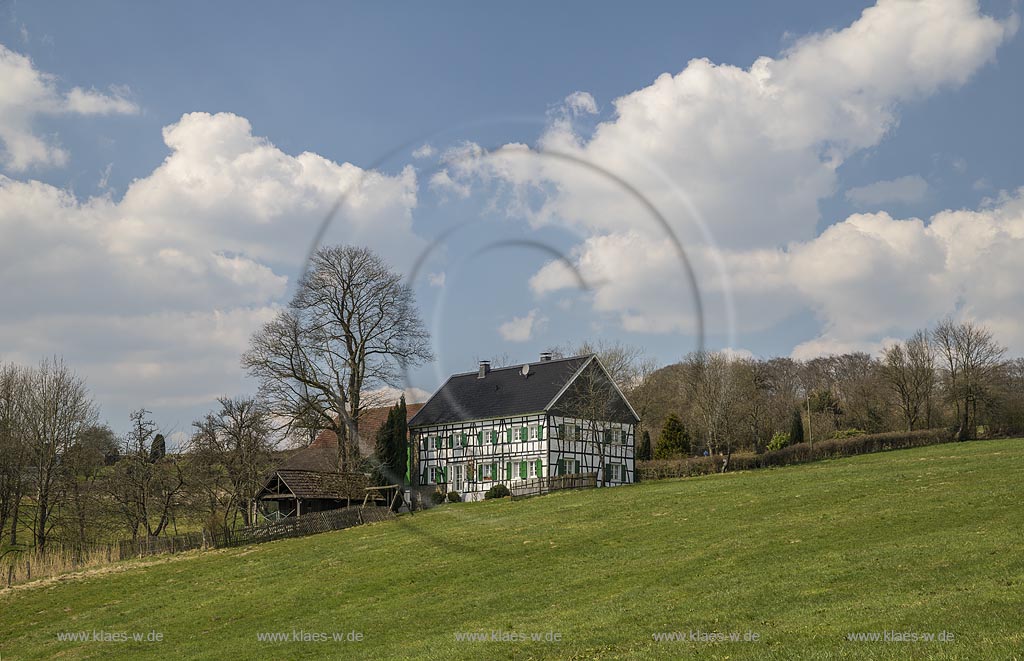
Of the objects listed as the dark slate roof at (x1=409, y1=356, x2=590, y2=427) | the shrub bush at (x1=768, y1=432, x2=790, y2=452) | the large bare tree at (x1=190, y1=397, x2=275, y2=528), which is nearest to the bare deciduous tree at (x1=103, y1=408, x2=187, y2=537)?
the large bare tree at (x1=190, y1=397, x2=275, y2=528)

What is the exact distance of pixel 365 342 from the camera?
52.6 meters

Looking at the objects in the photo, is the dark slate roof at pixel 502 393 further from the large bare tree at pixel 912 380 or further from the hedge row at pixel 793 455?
the large bare tree at pixel 912 380

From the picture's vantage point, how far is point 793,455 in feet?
184

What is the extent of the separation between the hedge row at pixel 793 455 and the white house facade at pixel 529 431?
3.38 m

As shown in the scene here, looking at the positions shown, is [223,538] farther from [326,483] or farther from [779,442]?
[779,442]

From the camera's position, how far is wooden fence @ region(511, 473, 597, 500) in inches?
1875

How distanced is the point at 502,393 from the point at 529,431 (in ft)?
15.0

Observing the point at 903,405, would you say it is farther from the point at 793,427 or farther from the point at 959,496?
the point at 959,496

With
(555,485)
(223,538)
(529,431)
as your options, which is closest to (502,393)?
(529,431)

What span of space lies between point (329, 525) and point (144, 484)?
12430mm

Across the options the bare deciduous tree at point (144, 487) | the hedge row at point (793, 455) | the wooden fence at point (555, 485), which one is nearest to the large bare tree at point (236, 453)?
the bare deciduous tree at point (144, 487)

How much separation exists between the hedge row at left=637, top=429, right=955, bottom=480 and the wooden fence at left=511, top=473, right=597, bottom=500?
815cm

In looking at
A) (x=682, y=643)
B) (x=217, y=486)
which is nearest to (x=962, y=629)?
(x=682, y=643)

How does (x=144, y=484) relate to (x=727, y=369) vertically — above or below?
below
